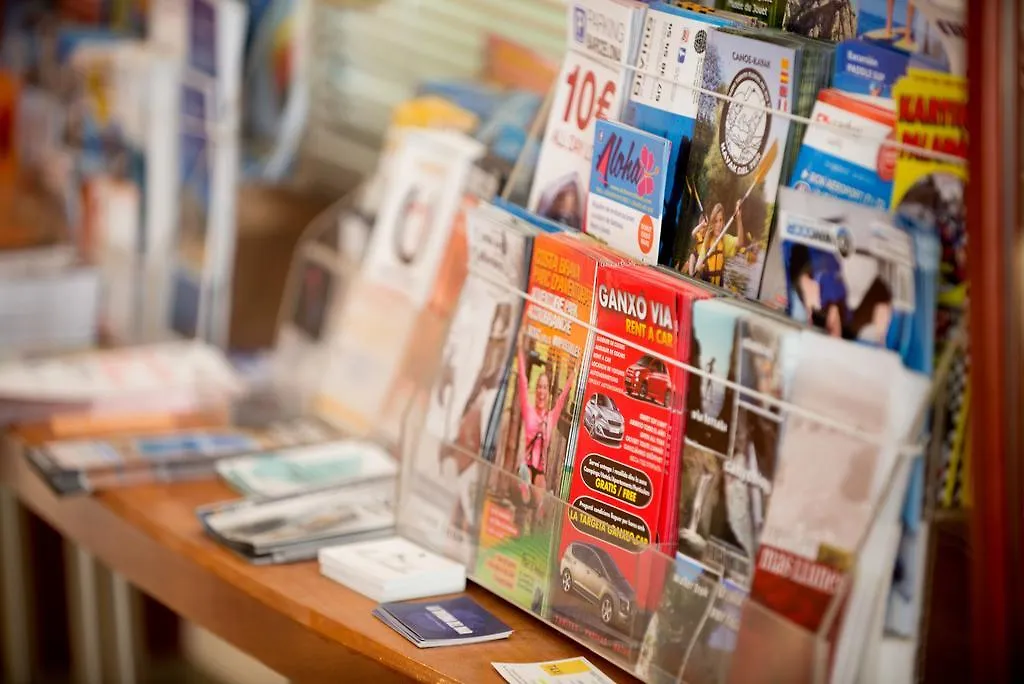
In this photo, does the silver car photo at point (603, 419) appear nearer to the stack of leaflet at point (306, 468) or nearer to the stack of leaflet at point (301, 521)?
the stack of leaflet at point (301, 521)

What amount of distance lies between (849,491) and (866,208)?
27 centimetres

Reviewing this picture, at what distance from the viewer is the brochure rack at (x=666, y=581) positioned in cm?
120

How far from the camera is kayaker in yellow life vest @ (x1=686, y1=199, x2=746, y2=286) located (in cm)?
135

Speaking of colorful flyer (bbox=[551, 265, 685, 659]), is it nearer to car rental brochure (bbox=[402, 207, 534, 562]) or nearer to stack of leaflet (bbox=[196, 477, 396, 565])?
car rental brochure (bbox=[402, 207, 534, 562])

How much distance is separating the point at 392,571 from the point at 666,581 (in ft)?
1.13

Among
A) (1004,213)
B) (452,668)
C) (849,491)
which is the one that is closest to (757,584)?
(849,491)

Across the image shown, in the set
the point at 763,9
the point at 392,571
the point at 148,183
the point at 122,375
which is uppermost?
the point at 763,9

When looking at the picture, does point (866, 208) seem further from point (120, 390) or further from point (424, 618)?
point (120, 390)

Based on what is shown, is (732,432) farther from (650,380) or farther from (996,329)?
(996,329)

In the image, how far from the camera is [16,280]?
8.28 ft

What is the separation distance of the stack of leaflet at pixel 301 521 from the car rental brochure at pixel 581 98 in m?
0.44

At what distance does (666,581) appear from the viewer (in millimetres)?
1286

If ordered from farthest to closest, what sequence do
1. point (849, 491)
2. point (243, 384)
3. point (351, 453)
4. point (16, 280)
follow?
point (16, 280), point (243, 384), point (351, 453), point (849, 491)

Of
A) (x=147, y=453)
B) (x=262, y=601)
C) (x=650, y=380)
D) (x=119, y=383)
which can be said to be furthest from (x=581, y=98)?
(x=119, y=383)
